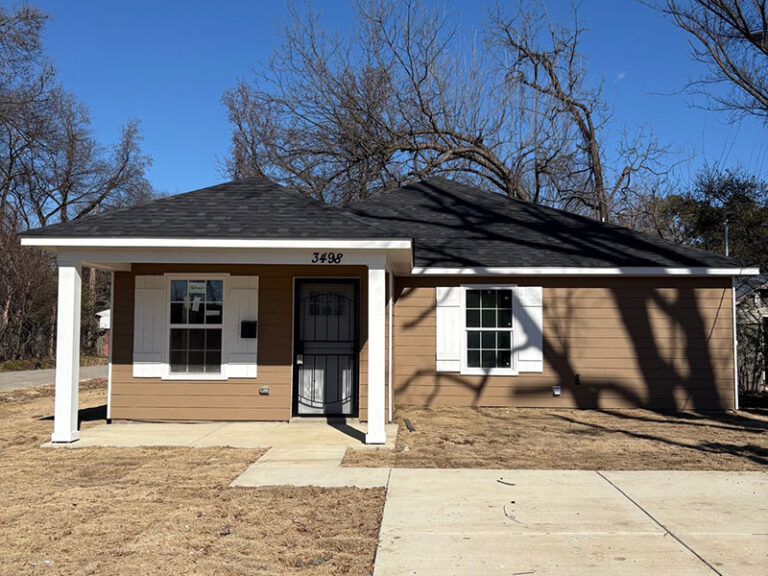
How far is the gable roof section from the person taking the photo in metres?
11.3

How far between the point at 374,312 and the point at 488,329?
153 inches

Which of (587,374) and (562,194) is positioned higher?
(562,194)

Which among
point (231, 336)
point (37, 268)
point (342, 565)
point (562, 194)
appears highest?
point (562, 194)

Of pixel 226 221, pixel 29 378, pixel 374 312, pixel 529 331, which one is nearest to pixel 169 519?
pixel 374 312

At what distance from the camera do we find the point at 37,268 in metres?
22.2

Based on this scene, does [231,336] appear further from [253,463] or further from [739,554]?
[739,554]

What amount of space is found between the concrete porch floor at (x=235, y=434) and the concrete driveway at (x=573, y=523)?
1.97m

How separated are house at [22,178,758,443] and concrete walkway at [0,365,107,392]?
747 cm

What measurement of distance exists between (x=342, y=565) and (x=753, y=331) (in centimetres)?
1239

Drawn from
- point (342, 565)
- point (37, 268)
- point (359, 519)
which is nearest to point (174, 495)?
point (359, 519)

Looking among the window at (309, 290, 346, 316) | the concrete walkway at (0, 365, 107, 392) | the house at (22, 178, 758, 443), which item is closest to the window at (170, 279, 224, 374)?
the house at (22, 178, 758, 443)

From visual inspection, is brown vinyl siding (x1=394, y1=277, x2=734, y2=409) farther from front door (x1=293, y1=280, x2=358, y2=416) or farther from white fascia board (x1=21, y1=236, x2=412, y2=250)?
white fascia board (x1=21, y1=236, x2=412, y2=250)

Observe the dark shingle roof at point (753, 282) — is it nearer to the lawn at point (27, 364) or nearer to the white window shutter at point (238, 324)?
the white window shutter at point (238, 324)

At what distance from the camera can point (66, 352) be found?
788 centimetres
